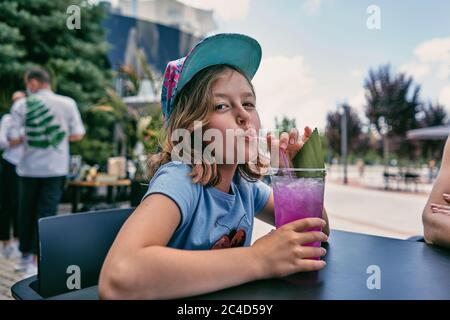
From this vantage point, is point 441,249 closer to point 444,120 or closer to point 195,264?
point 195,264

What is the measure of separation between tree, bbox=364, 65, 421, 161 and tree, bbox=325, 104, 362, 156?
425cm

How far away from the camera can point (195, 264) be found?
0.76 metres

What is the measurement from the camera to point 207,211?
108 cm

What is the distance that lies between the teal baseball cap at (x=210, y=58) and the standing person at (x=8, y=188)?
343 centimetres

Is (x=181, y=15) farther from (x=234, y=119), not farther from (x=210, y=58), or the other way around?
(x=234, y=119)

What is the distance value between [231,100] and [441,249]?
82 cm

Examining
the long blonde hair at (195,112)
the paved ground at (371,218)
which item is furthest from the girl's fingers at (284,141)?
the paved ground at (371,218)

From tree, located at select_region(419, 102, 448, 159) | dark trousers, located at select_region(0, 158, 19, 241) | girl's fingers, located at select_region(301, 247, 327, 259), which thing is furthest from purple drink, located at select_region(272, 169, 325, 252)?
tree, located at select_region(419, 102, 448, 159)

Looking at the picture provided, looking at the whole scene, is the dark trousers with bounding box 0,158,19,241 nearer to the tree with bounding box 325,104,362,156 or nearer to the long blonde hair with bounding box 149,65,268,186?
the long blonde hair with bounding box 149,65,268,186

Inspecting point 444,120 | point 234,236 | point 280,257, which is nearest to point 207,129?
point 234,236

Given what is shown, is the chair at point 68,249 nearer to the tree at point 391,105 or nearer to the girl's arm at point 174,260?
the girl's arm at point 174,260

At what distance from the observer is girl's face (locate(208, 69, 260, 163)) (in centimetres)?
109

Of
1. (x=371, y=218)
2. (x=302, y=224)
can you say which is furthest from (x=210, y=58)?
(x=371, y=218)

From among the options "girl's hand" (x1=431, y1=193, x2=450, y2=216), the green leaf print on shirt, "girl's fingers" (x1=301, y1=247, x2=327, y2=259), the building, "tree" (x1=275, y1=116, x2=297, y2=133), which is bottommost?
"girl's fingers" (x1=301, y1=247, x2=327, y2=259)
